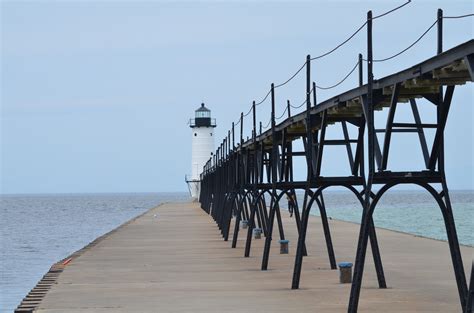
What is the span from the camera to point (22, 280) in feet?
95.1

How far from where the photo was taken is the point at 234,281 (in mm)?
19859

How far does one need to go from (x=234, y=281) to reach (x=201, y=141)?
8017 cm

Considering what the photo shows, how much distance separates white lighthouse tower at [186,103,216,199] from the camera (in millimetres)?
99625

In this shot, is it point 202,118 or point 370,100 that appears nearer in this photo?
point 370,100

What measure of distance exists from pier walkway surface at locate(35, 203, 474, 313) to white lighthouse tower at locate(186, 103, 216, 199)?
218 feet

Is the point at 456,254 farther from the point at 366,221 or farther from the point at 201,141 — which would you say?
the point at 201,141

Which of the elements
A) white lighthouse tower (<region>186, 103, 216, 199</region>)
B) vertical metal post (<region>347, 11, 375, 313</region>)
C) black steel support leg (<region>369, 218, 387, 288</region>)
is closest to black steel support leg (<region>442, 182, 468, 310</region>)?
vertical metal post (<region>347, 11, 375, 313</region>)

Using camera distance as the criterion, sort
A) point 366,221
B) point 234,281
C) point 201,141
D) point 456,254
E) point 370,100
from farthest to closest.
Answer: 1. point 201,141
2. point 234,281
3. point 370,100
4. point 456,254
5. point 366,221

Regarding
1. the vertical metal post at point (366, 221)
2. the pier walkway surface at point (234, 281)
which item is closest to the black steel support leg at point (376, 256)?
the pier walkway surface at point (234, 281)

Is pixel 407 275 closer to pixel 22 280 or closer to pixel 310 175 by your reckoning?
pixel 310 175

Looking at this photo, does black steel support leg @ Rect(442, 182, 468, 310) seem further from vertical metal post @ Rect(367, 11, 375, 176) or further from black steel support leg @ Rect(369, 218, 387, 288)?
black steel support leg @ Rect(369, 218, 387, 288)

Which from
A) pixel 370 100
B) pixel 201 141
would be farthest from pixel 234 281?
pixel 201 141

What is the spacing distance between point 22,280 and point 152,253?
362cm

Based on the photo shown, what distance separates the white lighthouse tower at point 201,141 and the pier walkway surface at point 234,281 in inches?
2620
